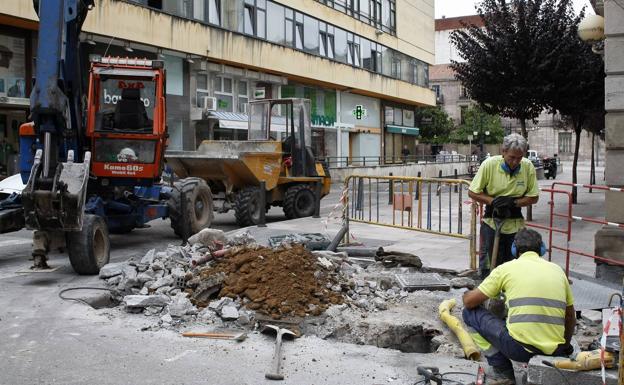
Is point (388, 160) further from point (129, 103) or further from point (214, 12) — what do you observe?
point (129, 103)

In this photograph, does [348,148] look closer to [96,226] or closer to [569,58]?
[569,58]

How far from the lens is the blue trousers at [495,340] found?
4.62 meters

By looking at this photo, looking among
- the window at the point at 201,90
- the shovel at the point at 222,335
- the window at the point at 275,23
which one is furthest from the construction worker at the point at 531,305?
the window at the point at 275,23

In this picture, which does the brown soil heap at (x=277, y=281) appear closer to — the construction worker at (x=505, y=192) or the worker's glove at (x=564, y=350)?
the construction worker at (x=505, y=192)

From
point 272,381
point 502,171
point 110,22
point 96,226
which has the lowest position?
point 272,381

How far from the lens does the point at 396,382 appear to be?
5.24 m

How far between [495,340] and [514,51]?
12575 millimetres

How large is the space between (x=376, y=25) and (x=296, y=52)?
12704 millimetres

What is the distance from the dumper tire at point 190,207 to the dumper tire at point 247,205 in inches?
52.6

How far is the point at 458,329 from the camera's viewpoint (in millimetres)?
6305

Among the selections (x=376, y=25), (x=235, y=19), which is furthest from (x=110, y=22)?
(x=376, y=25)

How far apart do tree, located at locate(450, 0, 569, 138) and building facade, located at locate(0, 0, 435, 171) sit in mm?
8956

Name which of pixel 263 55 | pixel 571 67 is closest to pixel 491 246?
pixel 571 67

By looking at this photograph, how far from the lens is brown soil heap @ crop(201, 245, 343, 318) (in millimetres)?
7000
